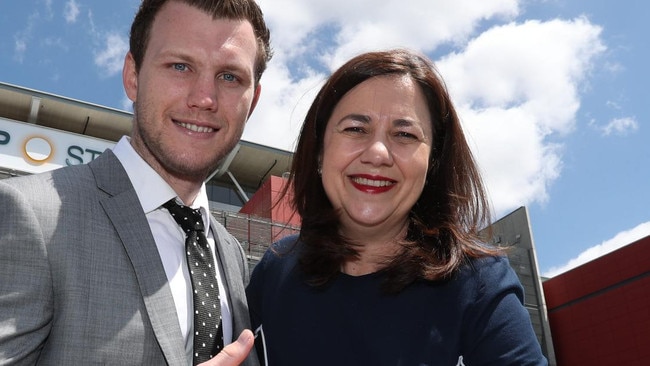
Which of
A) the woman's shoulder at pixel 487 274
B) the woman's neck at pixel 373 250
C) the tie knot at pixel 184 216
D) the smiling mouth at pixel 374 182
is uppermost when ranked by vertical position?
the smiling mouth at pixel 374 182

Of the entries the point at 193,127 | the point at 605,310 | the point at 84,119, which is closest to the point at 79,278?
the point at 193,127

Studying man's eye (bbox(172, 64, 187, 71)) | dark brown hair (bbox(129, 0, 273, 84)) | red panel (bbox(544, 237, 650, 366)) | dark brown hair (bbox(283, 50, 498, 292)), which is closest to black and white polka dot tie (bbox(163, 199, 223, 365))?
dark brown hair (bbox(283, 50, 498, 292))

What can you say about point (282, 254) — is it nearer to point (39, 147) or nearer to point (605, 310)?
point (605, 310)

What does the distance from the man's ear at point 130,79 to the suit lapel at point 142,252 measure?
453mm

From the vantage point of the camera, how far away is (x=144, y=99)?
9.47 ft

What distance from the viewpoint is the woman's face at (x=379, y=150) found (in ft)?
8.98

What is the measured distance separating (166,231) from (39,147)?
57.1 feet

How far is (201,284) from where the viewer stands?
8.70 feet

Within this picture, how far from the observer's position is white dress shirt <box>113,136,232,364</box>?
257 cm

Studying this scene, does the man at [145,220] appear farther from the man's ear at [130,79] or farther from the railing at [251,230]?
the railing at [251,230]

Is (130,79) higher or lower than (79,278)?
higher

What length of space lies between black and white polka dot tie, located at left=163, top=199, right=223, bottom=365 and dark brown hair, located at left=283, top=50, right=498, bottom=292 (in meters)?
0.43

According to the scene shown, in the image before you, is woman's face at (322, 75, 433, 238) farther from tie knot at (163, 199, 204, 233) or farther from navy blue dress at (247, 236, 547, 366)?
tie knot at (163, 199, 204, 233)

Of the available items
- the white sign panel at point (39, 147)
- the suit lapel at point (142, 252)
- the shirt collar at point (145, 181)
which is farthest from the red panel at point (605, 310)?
the suit lapel at point (142, 252)
